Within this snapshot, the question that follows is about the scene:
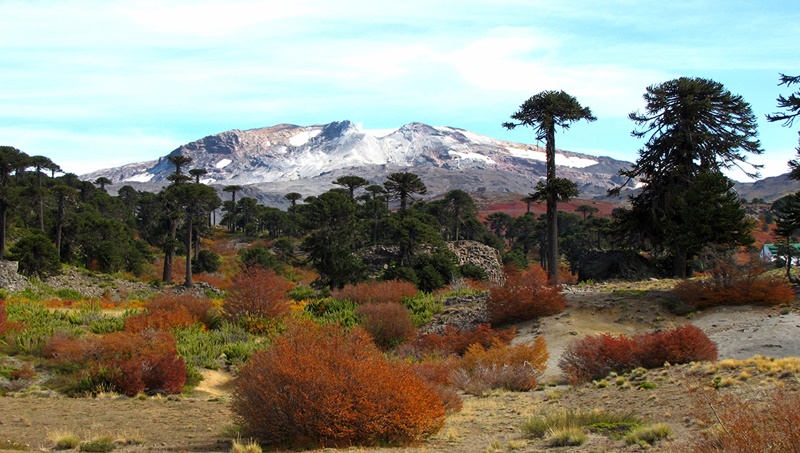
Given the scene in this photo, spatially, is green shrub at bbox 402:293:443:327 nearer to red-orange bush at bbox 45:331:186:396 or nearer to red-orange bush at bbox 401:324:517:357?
red-orange bush at bbox 401:324:517:357

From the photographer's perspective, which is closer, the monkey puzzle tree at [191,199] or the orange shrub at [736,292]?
the orange shrub at [736,292]

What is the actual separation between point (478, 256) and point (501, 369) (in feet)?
127

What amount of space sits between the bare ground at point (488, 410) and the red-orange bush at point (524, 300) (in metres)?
3.93

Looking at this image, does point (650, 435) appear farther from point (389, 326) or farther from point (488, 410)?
point (389, 326)

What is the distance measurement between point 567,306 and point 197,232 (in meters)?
37.3

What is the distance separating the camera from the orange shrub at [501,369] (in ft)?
47.9

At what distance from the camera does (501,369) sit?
49.5 ft

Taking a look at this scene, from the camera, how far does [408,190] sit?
5419 cm

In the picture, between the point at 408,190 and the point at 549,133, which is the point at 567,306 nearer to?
the point at 549,133

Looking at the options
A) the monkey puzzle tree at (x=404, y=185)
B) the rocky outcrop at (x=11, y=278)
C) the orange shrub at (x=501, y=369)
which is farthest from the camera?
the monkey puzzle tree at (x=404, y=185)

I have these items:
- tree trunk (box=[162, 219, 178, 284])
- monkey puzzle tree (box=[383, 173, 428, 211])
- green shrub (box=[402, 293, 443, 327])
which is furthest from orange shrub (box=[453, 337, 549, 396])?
monkey puzzle tree (box=[383, 173, 428, 211])

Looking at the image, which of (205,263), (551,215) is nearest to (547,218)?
(551,215)

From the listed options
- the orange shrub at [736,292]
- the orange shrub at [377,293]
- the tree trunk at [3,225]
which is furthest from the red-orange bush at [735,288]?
the tree trunk at [3,225]

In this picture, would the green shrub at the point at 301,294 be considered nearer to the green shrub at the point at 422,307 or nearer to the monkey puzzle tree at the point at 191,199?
the monkey puzzle tree at the point at 191,199
